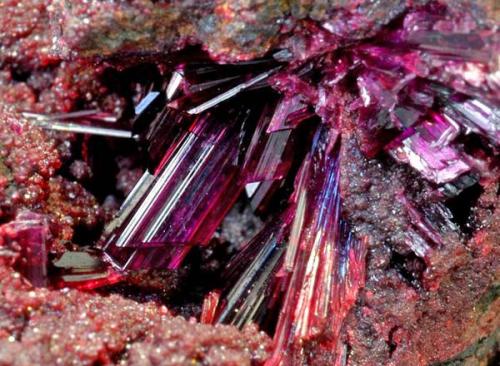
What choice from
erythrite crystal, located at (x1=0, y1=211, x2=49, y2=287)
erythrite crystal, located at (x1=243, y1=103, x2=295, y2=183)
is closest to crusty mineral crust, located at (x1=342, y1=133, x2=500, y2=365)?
erythrite crystal, located at (x1=243, y1=103, x2=295, y2=183)

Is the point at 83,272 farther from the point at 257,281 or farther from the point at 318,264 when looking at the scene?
the point at 318,264

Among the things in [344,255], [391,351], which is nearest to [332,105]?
[344,255]

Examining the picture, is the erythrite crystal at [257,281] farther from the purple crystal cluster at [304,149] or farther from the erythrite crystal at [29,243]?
the erythrite crystal at [29,243]

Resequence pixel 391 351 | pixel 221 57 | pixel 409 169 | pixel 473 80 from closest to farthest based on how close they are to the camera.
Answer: pixel 473 80, pixel 221 57, pixel 409 169, pixel 391 351

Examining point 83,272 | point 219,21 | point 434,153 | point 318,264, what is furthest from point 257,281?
point 219,21

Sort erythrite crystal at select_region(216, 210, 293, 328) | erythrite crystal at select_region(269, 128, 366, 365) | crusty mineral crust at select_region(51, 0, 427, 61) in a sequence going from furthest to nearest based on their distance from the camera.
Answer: erythrite crystal at select_region(216, 210, 293, 328), erythrite crystal at select_region(269, 128, 366, 365), crusty mineral crust at select_region(51, 0, 427, 61)

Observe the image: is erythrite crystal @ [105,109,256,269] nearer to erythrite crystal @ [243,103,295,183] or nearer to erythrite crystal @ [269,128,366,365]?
erythrite crystal @ [243,103,295,183]

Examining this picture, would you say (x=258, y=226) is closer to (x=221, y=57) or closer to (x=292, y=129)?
(x=292, y=129)

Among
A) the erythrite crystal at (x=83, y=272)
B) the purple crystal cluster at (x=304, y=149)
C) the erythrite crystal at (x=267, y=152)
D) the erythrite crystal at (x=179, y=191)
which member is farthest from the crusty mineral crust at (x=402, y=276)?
the erythrite crystal at (x=83, y=272)
